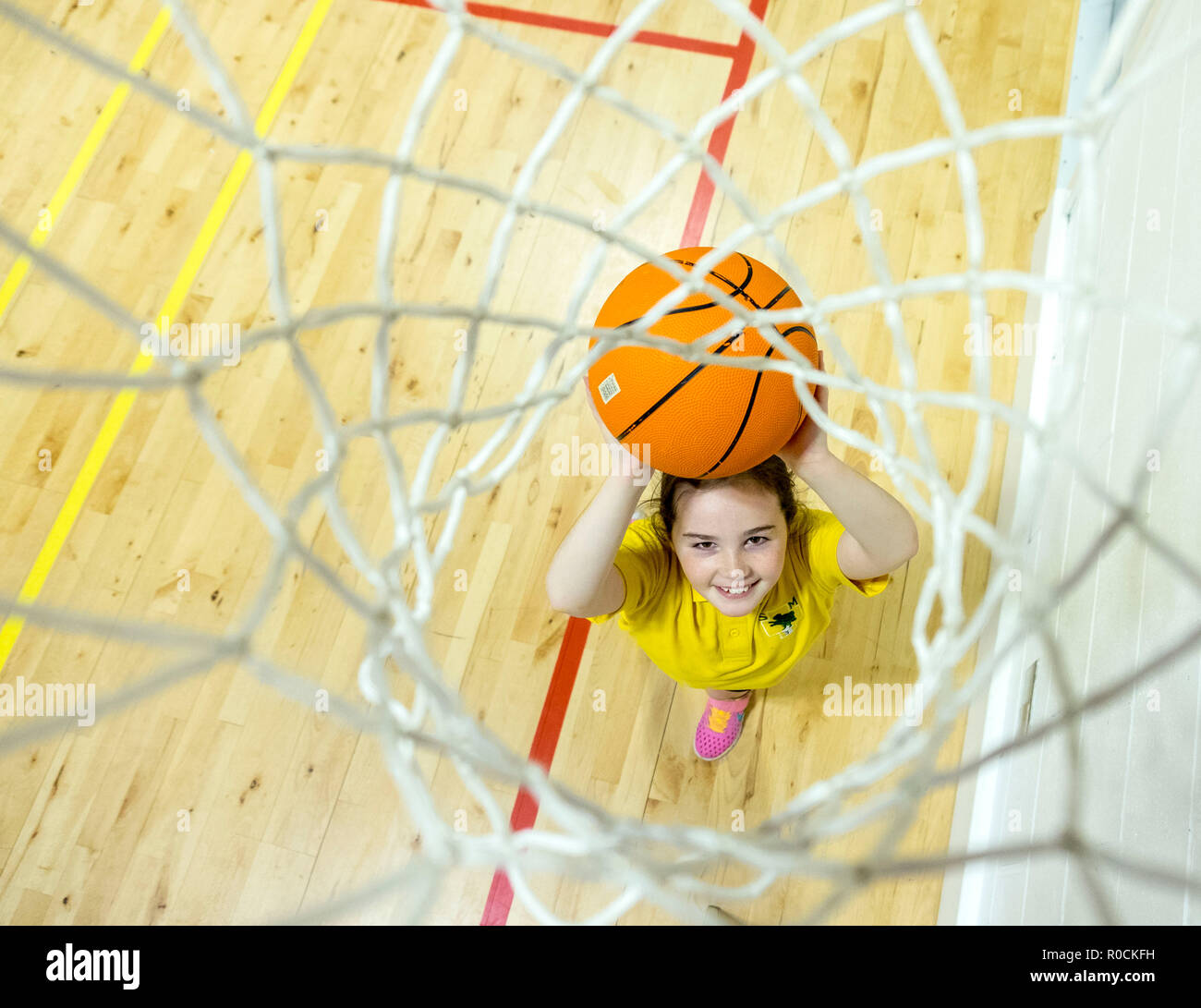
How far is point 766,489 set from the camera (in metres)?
1.44

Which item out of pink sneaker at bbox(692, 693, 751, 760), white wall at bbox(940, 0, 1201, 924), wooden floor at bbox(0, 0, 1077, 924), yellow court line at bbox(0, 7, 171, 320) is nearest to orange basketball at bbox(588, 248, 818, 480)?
white wall at bbox(940, 0, 1201, 924)

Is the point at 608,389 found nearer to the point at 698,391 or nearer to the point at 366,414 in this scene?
the point at 698,391

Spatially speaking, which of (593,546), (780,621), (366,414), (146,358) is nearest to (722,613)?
(780,621)

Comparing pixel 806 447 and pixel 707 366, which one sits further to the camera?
pixel 806 447

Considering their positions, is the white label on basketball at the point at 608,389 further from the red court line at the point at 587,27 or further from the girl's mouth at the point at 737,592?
the red court line at the point at 587,27

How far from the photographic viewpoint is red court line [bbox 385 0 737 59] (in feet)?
8.95

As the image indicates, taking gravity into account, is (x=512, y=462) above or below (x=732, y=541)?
below

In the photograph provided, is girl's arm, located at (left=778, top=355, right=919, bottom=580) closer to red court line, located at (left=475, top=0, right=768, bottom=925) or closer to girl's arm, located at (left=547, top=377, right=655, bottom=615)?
girl's arm, located at (left=547, top=377, right=655, bottom=615)

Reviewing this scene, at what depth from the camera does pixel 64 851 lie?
2.06 meters

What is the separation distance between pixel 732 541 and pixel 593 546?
0.71 feet

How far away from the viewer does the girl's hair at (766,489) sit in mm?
1435

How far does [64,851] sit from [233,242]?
1554 mm
